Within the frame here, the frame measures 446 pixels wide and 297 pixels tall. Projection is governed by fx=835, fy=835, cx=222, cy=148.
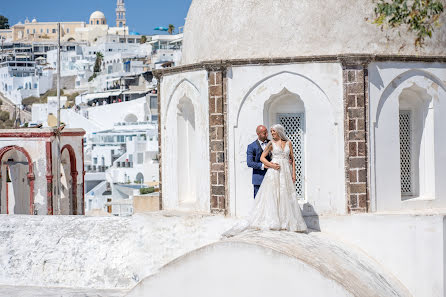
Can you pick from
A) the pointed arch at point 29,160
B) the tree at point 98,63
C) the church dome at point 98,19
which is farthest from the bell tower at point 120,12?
the pointed arch at point 29,160

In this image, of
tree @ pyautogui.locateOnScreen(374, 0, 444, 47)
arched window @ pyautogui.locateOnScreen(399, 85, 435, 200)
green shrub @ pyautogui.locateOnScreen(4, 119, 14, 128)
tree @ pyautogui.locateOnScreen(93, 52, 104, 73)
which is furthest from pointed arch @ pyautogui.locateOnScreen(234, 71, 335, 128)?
tree @ pyautogui.locateOnScreen(93, 52, 104, 73)

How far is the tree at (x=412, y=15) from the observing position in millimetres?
8742

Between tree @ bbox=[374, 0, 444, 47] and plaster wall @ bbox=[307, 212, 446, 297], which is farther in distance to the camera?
plaster wall @ bbox=[307, 212, 446, 297]

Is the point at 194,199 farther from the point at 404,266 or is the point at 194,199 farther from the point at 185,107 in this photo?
the point at 404,266

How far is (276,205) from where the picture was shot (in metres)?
8.70

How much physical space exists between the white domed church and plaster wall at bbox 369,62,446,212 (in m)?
0.01

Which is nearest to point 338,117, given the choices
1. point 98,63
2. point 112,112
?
point 112,112

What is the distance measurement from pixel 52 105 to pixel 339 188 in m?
74.5

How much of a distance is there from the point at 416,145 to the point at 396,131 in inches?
21.0

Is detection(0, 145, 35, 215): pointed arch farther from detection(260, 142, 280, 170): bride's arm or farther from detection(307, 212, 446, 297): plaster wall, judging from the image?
detection(307, 212, 446, 297): plaster wall

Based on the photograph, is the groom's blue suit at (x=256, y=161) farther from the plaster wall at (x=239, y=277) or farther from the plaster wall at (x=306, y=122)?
the plaster wall at (x=239, y=277)

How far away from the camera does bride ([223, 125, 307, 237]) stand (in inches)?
342

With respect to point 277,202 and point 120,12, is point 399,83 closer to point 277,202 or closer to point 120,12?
point 277,202

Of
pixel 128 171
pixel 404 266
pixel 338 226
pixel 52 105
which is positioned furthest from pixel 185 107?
pixel 52 105
